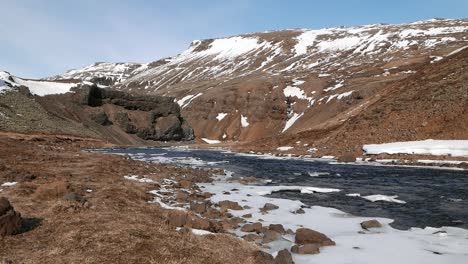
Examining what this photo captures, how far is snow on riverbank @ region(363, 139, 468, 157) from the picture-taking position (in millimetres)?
40088

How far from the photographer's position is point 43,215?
1344cm

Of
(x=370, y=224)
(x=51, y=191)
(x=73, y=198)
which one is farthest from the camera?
(x=51, y=191)

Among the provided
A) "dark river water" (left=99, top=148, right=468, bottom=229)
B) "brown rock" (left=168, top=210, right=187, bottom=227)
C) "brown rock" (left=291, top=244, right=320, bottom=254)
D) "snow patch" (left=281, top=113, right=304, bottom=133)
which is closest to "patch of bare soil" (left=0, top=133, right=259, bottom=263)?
"brown rock" (left=168, top=210, right=187, bottom=227)

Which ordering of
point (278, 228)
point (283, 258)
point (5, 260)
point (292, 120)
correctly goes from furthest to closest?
point (292, 120) < point (278, 228) < point (283, 258) < point (5, 260)

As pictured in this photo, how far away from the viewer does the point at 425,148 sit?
140ft

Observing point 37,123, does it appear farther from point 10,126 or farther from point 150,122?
point 150,122

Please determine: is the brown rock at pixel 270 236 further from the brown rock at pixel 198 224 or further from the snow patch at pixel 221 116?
the snow patch at pixel 221 116

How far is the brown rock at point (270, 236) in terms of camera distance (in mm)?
13000

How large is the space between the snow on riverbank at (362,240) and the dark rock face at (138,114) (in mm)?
91872

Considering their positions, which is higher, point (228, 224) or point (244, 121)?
point (244, 121)

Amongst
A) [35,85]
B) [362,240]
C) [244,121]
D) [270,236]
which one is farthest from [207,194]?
[244,121]

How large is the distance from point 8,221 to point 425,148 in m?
40.8

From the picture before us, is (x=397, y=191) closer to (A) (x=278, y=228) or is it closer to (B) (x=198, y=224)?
(A) (x=278, y=228)

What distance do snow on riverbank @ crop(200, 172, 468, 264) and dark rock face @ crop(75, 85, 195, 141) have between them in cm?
9187
